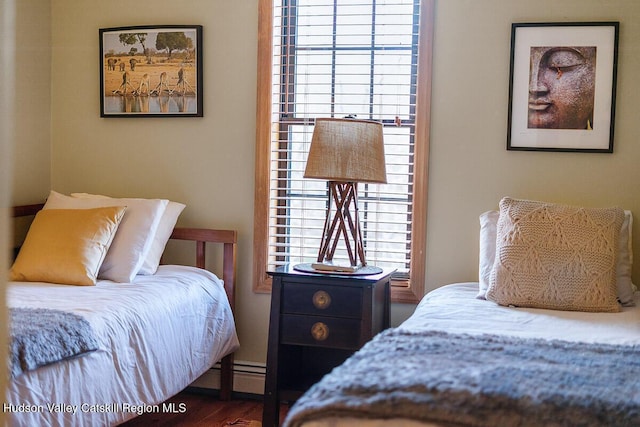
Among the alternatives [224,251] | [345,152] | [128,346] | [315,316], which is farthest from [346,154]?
[128,346]

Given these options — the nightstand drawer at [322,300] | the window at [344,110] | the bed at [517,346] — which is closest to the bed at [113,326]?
the window at [344,110]

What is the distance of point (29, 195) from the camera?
12.0 feet

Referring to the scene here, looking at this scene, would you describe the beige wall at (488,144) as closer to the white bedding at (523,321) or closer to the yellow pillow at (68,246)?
the white bedding at (523,321)

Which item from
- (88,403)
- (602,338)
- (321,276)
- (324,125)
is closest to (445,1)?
(324,125)

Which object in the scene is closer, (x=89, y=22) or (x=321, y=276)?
(x=321, y=276)

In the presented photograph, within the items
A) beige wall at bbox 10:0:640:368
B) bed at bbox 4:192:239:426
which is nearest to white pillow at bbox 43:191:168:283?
bed at bbox 4:192:239:426

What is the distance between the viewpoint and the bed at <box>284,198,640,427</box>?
1.39m

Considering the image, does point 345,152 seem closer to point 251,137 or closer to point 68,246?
point 251,137

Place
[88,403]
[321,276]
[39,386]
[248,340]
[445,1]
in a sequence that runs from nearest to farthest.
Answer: [39,386], [88,403], [321,276], [445,1], [248,340]

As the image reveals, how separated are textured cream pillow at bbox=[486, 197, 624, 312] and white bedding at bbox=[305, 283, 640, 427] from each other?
50mm

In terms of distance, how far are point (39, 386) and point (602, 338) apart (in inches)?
64.8

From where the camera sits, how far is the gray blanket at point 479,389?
1.37 meters

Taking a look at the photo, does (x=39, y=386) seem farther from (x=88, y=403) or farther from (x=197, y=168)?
(x=197, y=168)

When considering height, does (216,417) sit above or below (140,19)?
below
